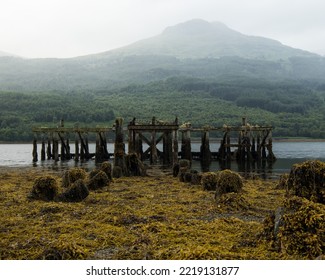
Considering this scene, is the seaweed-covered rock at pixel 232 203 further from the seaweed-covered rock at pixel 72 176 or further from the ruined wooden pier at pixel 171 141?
the ruined wooden pier at pixel 171 141

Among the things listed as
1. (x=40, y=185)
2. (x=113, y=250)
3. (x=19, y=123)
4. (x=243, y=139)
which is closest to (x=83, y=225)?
(x=113, y=250)

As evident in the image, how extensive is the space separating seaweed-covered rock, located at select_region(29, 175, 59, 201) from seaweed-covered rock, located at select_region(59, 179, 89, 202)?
87 centimetres

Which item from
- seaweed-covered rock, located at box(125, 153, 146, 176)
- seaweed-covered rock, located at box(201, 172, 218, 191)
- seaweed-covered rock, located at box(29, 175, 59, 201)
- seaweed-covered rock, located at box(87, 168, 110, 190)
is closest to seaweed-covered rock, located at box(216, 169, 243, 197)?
seaweed-covered rock, located at box(201, 172, 218, 191)

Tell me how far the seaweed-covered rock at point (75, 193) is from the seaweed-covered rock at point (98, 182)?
12.6 ft

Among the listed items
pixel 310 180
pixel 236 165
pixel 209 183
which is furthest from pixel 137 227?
pixel 236 165

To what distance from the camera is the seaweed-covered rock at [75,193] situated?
61.7ft

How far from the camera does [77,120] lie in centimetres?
16325

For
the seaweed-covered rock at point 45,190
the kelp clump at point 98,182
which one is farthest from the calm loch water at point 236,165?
the seaweed-covered rock at point 45,190

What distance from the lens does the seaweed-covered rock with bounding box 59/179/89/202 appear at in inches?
740

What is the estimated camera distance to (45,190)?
19594mm

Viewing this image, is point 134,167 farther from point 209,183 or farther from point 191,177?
point 209,183

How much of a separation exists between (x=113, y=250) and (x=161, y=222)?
3.48 m

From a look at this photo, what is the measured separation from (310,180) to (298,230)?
12.6ft

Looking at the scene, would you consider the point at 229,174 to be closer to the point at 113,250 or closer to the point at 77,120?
the point at 113,250
